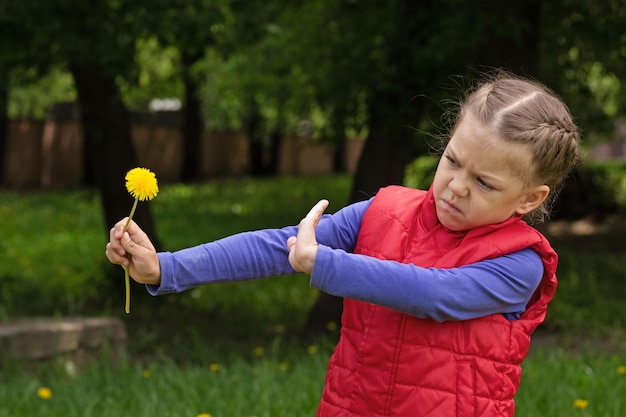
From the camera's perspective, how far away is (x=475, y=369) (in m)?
2.15

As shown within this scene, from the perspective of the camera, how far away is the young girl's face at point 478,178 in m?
2.06

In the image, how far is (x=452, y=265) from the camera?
215 centimetres

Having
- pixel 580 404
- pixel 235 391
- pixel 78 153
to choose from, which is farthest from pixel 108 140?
pixel 78 153

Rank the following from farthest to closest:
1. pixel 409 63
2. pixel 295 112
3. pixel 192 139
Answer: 1. pixel 192 139
2. pixel 295 112
3. pixel 409 63

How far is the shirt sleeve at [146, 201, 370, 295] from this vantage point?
6.89ft

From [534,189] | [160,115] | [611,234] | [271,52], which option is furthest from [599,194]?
[534,189]

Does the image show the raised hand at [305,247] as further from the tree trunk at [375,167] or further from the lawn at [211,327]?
the tree trunk at [375,167]

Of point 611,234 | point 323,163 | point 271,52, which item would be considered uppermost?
point 271,52

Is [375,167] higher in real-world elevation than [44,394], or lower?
higher

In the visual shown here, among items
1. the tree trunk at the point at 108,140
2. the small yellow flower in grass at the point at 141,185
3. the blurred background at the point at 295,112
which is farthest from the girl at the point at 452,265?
the tree trunk at the point at 108,140

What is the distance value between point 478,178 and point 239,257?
22.6 inches

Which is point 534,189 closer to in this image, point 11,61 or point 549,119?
point 549,119

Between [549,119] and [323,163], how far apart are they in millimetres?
28836

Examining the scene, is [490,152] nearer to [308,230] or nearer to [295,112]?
[308,230]
